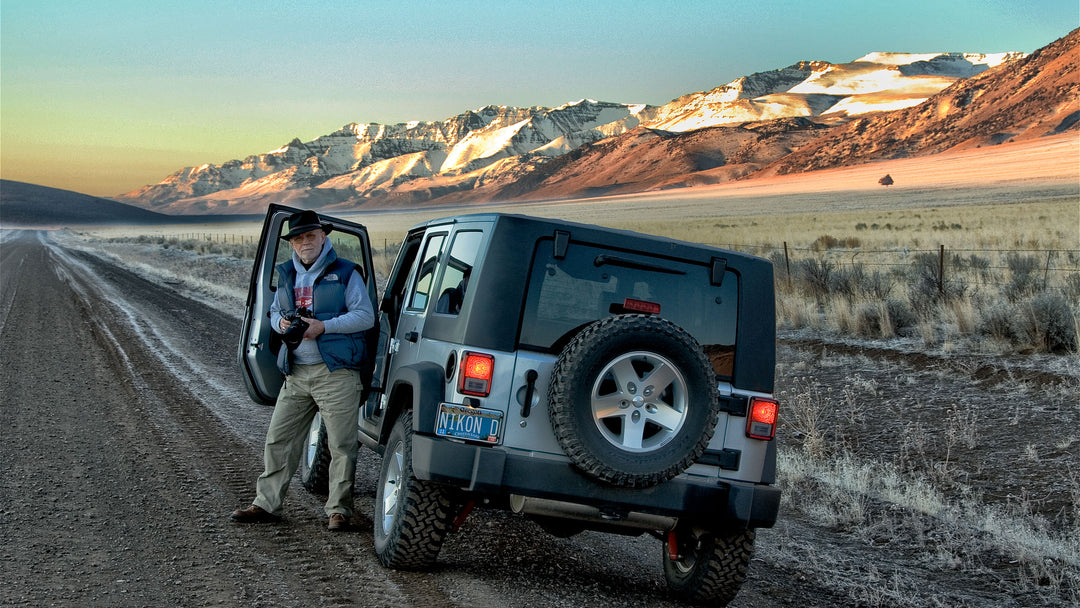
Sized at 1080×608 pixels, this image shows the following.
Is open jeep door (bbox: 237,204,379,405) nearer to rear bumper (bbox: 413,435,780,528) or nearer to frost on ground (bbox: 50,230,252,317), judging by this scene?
rear bumper (bbox: 413,435,780,528)

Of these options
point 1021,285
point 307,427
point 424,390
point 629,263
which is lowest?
point 307,427

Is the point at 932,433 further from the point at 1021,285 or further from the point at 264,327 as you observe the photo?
the point at 1021,285

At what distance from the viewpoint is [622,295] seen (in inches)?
190

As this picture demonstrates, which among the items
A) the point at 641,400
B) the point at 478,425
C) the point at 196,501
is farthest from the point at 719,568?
the point at 196,501

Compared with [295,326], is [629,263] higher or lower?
higher

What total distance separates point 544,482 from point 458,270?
1.22m

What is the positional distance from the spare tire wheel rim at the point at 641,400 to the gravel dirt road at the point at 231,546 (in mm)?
946

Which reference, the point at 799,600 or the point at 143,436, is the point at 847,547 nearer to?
the point at 799,600

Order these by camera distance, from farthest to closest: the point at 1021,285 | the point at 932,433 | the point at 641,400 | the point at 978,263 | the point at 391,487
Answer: the point at 978,263 < the point at 1021,285 < the point at 932,433 < the point at 391,487 < the point at 641,400

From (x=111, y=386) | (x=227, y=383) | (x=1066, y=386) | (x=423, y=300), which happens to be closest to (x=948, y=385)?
(x=1066, y=386)

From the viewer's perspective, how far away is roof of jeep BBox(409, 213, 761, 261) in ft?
Answer: 15.5

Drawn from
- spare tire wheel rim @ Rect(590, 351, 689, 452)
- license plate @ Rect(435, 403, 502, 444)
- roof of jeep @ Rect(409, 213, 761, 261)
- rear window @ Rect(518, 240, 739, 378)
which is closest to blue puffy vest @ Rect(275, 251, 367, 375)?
roof of jeep @ Rect(409, 213, 761, 261)

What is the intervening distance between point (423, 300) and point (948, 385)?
7.24 metres

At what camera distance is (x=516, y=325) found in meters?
4.63
